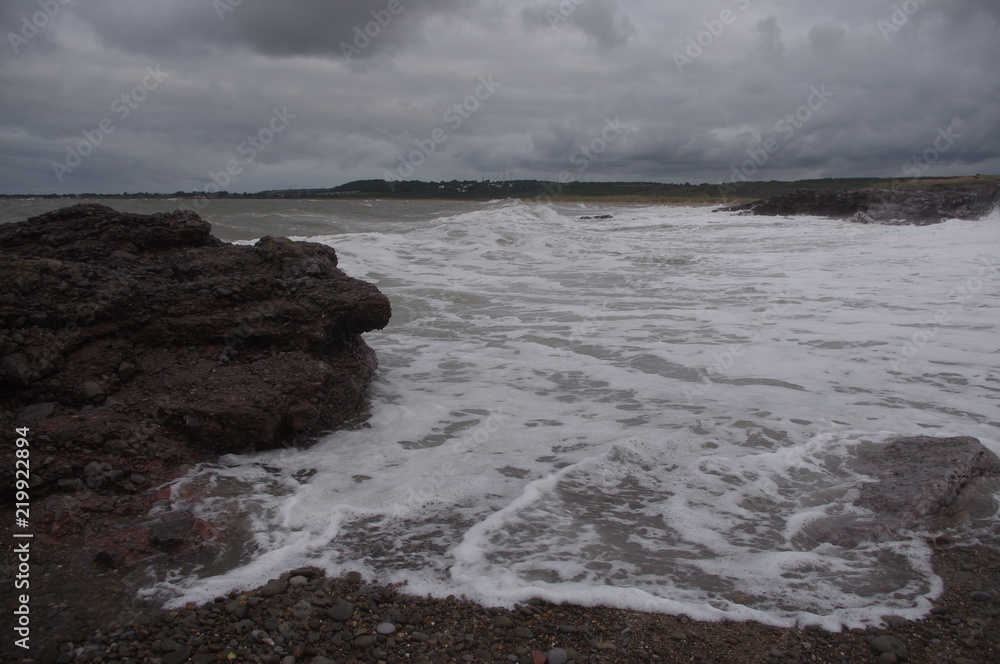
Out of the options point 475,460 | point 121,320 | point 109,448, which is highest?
point 121,320

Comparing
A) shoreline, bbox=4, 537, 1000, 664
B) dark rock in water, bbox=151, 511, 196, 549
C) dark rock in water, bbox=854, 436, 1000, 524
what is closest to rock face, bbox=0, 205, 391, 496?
dark rock in water, bbox=151, 511, 196, 549

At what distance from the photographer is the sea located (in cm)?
281

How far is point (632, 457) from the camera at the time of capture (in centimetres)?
415

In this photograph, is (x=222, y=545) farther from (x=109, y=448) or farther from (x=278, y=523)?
(x=109, y=448)

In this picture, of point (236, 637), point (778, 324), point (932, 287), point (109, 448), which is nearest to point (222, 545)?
point (236, 637)

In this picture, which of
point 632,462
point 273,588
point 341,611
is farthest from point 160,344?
point 632,462

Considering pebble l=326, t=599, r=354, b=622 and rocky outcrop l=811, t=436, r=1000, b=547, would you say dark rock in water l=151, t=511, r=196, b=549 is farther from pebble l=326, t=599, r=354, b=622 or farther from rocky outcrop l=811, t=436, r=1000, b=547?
rocky outcrop l=811, t=436, r=1000, b=547

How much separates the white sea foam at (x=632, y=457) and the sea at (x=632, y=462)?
17 millimetres

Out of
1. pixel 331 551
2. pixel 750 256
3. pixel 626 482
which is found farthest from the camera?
pixel 750 256

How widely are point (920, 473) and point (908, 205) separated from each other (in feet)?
114

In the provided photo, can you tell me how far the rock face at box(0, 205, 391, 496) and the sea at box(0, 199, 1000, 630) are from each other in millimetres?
325

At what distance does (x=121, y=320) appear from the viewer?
174 inches

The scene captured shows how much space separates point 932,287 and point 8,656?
1275cm

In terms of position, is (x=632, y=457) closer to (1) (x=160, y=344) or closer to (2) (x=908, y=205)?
(1) (x=160, y=344)
